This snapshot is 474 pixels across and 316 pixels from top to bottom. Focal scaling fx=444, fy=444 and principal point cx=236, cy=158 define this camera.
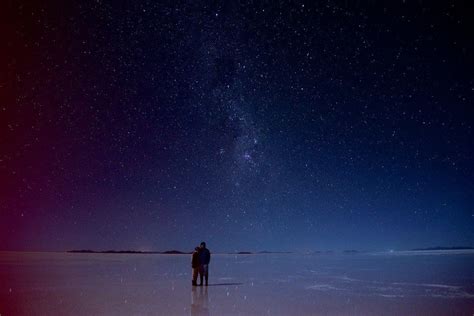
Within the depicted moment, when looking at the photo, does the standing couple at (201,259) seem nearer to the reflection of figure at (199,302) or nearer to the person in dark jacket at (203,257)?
the person in dark jacket at (203,257)

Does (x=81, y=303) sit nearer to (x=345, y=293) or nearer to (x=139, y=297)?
(x=139, y=297)

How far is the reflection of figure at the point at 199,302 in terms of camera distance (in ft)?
31.7

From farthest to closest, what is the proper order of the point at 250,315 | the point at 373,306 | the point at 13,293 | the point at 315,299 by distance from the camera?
the point at 13,293, the point at 315,299, the point at 373,306, the point at 250,315

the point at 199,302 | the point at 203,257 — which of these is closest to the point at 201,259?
the point at 203,257

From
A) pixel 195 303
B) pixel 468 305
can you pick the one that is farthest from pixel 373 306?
pixel 195 303

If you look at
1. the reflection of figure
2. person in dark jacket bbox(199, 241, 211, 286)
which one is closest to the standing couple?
person in dark jacket bbox(199, 241, 211, 286)

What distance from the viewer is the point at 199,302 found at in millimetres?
11250

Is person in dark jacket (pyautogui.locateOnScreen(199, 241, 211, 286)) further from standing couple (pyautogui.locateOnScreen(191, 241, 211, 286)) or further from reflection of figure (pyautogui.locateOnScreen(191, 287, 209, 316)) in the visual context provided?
reflection of figure (pyautogui.locateOnScreen(191, 287, 209, 316))

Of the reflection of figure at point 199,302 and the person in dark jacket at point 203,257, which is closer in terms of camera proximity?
the reflection of figure at point 199,302

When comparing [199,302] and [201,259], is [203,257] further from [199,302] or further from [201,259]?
[199,302]

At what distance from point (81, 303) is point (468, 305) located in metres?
9.61

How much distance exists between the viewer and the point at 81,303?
11.2 meters

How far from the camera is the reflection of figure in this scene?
965 cm

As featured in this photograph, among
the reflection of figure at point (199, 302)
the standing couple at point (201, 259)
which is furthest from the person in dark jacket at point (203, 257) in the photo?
the reflection of figure at point (199, 302)
